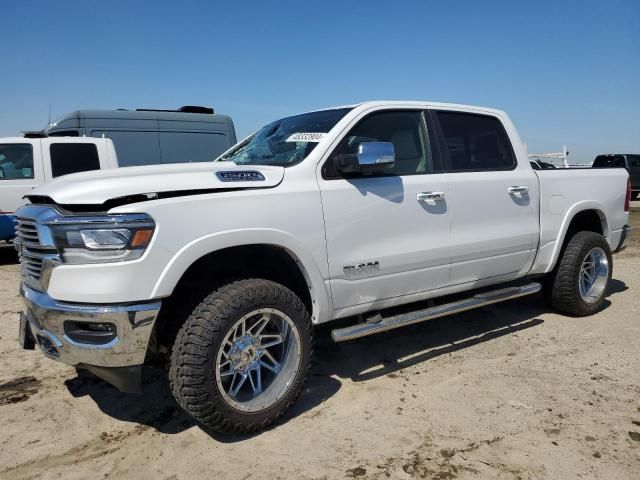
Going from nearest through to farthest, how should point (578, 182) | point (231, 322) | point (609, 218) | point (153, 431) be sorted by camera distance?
point (231, 322), point (153, 431), point (578, 182), point (609, 218)

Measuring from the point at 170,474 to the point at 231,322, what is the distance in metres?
0.80

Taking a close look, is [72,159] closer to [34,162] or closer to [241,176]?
[34,162]

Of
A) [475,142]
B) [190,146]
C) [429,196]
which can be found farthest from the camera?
[190,146]

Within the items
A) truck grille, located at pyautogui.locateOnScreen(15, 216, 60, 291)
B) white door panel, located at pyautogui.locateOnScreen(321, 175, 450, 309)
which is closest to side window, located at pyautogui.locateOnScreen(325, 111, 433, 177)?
white door panel, located at pyautogui.locateOnScreen(321, 175, 450, 309)

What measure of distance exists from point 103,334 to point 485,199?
290 centimetres

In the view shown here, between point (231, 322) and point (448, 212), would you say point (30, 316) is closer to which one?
point (231, 322)

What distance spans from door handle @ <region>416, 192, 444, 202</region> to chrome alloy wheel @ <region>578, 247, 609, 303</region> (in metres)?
2.29

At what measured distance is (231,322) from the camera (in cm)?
275

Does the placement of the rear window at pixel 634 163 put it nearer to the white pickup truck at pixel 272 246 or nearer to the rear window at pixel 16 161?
the white pickup truck at pixel 272 246

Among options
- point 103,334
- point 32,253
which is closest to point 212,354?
point 103,334

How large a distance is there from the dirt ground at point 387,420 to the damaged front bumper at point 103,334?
1.67 ft

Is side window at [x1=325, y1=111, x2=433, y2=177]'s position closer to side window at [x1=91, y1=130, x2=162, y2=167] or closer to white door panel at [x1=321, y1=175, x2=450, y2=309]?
white door panel at [x1=321, y1=175, x2=450, y2=309]

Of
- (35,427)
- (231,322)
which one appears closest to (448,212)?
(231,322)

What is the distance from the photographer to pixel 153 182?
2.67 metres
